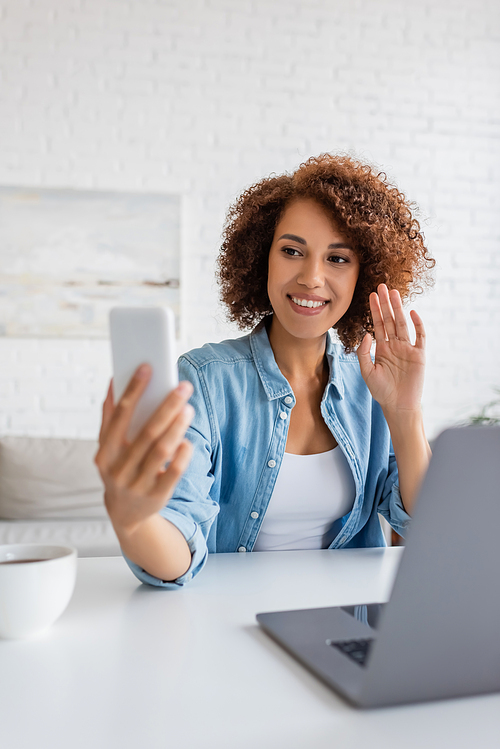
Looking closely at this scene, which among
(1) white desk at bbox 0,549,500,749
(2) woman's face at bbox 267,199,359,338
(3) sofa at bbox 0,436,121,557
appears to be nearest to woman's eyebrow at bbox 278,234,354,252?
(2) woman's face at bbox 267,199,359,338

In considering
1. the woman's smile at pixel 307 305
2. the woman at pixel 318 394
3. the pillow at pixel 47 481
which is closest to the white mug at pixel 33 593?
the woman at pixel 318 394

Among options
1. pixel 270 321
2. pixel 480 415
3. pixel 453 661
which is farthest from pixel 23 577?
pixel 480 415

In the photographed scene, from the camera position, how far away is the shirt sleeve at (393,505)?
1243mm

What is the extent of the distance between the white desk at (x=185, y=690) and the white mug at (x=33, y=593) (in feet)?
0.07

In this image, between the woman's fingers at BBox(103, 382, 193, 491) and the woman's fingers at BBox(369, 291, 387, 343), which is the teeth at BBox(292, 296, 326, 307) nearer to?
the woman's fingers at BBox(369, 291, 387, 343)

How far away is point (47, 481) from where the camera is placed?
2.71m

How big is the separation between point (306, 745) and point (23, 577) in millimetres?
323

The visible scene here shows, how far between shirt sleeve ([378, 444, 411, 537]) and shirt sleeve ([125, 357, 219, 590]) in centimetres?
35

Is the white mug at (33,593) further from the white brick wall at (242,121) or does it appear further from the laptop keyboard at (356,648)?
the white brick wall at (242,121)

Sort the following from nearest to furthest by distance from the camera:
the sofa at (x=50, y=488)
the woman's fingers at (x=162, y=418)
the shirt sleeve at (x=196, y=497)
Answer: the woman's fingers at (x=162, y=418) → the shirt sleeve at (x=196, y=497) → the sofa at (x=50, y=488)

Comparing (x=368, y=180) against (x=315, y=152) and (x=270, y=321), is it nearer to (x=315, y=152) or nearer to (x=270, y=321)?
(x=270, y=321)

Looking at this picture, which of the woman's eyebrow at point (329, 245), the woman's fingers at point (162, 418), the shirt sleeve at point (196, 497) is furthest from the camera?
the woman's eyebrow at point (329, 245)

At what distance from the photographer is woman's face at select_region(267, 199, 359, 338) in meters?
1.33

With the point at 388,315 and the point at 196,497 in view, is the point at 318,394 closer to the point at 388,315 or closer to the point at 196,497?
the point at 388,315
